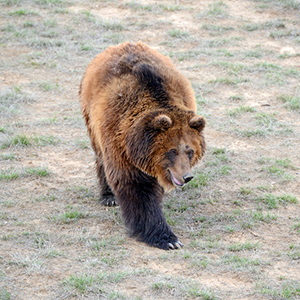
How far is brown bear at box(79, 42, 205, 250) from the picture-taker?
19.2 feet

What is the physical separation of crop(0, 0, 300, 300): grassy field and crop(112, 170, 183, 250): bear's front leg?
185 millimetres

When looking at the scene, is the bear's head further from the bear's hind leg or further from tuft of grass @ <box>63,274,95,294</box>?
tuft of grass @ <box>63,274,95,294</box>

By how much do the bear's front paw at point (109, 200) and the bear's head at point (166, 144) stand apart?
1.31 metres

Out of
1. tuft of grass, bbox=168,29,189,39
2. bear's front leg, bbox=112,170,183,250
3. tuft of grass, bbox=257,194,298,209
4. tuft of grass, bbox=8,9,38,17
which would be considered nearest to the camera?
bear's front leg, bbox=112,170,183,250

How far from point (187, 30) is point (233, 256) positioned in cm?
849

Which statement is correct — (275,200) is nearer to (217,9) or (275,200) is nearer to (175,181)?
(175,181)

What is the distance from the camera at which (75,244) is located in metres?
5.95

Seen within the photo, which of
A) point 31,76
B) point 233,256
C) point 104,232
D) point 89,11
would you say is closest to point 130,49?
point 104,232

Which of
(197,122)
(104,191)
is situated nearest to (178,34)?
(104,191)

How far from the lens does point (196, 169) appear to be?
26.2 ft

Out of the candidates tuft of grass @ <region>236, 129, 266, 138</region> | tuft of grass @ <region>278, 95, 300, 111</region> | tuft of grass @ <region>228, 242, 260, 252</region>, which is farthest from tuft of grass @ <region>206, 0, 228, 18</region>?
tuft of grass @ <region>228, 242, 260, 252</region>

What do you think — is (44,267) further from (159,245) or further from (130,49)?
(130,49)

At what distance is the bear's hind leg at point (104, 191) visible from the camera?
7.15m

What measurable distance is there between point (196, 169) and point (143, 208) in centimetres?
201
